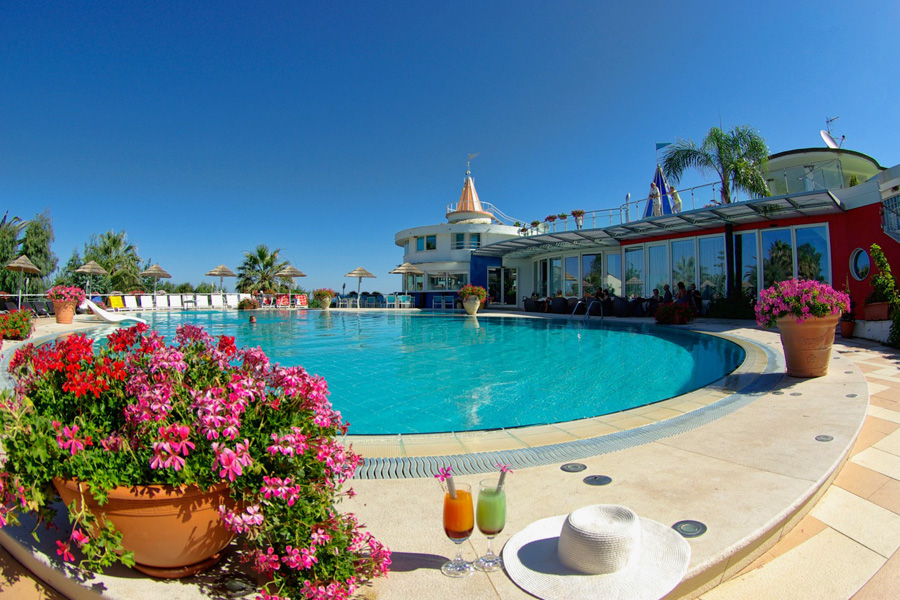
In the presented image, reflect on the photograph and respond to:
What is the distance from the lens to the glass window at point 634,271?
17516mm

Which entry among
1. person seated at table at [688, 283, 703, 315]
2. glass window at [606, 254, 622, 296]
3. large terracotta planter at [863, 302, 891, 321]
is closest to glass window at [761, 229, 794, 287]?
person seated at table at [688, 283, 703, 315]

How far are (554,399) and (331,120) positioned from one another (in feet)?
77.3

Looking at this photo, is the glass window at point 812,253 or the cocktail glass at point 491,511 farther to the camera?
the glass window at point 812,253

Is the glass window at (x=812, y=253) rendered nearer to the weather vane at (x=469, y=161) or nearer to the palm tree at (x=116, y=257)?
the weather vane at (x=469, y=161)

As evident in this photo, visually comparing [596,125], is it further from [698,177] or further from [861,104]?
[861,104]

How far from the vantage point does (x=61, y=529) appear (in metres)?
1.85

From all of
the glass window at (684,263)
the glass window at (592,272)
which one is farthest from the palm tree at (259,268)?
the glass window at (684,263)

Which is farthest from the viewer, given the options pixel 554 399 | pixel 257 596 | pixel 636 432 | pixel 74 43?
pixel 74 43

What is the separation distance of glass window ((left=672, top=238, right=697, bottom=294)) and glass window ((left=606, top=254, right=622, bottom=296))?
8.51ft

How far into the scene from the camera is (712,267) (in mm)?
14875

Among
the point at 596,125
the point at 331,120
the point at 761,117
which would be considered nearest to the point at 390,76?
the point at 331,120

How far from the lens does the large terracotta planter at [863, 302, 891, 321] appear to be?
25.8 ft

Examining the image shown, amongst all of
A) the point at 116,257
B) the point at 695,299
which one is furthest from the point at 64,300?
the point at 116,257

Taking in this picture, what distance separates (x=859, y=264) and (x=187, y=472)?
1479 centimetres
